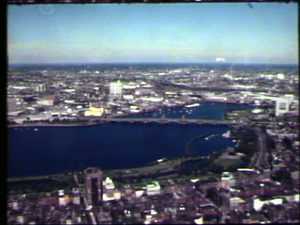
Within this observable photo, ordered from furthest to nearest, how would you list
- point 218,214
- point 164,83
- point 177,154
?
point 164,83 → point 177,154 → point 218,214

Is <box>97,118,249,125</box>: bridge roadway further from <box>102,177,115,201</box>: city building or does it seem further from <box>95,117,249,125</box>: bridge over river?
<box>102,177,115,201</box>: city building

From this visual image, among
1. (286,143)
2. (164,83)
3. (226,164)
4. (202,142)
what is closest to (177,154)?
(202,142)

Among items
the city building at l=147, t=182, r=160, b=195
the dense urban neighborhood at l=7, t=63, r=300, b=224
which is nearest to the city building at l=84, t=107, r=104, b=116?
the dense urban neighborhood at l=7, t=63, r=300, b=224

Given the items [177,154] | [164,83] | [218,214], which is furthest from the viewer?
[164,83]

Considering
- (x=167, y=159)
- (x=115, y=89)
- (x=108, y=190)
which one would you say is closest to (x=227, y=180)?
(x=167, y=159)

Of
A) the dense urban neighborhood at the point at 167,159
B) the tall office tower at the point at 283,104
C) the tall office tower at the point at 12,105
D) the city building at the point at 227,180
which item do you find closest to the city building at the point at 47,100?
the dense urban neighborhood at the point at 167,159

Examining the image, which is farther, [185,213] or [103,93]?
[103,93]

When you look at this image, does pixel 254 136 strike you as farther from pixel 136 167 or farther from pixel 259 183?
pixel 136 167
